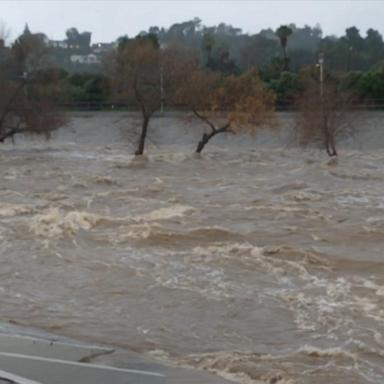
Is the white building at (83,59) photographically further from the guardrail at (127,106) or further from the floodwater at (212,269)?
the floodwater at (212,269)

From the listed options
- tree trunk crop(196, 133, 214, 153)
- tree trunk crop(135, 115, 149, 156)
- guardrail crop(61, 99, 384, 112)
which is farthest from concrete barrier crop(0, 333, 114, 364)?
guardrail crop(61, 99, 384, 112)

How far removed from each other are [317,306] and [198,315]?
1.59 m

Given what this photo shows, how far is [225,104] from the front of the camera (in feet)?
171

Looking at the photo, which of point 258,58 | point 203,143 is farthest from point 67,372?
point 258,58

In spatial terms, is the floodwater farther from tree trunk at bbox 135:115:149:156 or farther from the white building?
the white building

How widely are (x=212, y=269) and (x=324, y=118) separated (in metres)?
31.6

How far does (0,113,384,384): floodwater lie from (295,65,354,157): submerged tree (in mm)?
11087

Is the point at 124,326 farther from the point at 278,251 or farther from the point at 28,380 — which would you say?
the point at 278,251

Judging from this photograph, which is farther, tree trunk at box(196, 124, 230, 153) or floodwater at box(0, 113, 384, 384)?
tree trunk at box(196, 124, 230, 153)

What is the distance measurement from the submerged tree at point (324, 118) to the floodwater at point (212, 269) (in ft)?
36.4

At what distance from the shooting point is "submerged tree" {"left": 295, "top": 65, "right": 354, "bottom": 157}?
4666cm

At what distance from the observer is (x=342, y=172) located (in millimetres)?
38250

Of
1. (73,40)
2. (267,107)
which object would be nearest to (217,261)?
(267,107)

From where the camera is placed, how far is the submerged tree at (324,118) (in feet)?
153
